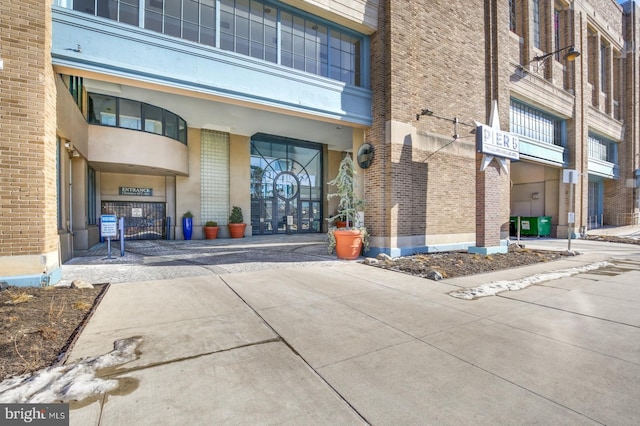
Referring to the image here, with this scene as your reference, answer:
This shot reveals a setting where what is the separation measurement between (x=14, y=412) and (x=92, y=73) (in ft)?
22.8

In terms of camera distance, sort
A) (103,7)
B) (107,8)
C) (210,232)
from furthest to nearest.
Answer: (210,232)
(107,8)
(103,7)

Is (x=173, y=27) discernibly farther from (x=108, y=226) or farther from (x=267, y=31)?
(x=108, y=226)

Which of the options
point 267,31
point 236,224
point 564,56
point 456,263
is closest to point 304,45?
point 267,31

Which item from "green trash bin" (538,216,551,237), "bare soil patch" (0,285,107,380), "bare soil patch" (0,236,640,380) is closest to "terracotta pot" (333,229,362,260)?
"bare soil patch" (0,236,640,380)

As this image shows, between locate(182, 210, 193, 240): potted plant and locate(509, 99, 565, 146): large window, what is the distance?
18387 mm

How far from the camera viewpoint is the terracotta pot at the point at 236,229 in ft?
58.8

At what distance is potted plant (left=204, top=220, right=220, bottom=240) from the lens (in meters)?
17.4

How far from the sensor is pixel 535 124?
684 inches

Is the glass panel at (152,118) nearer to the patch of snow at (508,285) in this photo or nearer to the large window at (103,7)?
the large window at (103,7)

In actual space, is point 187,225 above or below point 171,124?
below

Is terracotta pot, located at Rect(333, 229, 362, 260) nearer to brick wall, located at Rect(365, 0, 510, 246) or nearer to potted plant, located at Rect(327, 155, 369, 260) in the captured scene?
potted plant, located at Rect(327, 155, 369, 260)

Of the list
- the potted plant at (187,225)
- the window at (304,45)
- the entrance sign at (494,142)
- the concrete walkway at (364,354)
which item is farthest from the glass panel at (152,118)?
the entrance sign at (494,142)

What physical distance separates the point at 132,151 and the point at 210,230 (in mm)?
5796

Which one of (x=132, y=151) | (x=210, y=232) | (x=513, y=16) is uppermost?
(x=513, y=16)
